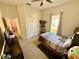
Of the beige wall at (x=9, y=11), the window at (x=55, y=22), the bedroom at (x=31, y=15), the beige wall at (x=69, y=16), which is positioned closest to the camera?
the beige wall at (x=69, y=16)

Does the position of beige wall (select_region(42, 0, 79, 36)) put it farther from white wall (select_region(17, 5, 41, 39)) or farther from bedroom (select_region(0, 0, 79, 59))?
white wall (select_region(17, 5, 41, 39))

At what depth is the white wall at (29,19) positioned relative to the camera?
16.5ft

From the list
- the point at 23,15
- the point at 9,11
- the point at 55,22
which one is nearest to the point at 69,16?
the point at 55,22

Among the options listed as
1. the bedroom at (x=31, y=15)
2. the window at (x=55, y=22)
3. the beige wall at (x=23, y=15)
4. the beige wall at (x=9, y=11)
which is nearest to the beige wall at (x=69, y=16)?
the bedroom at (x=31, y=15)

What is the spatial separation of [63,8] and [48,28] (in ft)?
6.48

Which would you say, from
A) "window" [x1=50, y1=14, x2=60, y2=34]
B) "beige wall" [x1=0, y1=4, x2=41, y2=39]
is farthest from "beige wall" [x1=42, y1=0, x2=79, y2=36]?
"beige wall" [x1=0, y1=4, x2=41, y2=39]

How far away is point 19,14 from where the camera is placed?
198 inches

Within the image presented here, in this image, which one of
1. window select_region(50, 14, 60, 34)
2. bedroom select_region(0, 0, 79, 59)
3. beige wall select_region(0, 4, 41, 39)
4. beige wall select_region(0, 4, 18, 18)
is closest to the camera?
bedroom select_region(0, 0, 79, 59)

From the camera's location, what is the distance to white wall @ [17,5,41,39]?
5.03 meters

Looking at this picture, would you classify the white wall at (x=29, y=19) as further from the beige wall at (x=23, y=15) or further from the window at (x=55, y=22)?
the window at (x=55, y=22)

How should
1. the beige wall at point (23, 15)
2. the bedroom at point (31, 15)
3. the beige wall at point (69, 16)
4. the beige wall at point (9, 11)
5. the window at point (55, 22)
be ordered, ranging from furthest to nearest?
the window at point (55, 22), the beige wall at point (23, 15), the beige wall at point (9, 11), the bedroom at point (31, 15), the beige wall at point (69, 16)

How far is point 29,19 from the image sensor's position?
5.50 m

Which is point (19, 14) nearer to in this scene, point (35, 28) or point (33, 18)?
point (33, 18)

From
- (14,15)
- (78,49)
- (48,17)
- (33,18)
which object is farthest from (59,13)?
(78,49)
